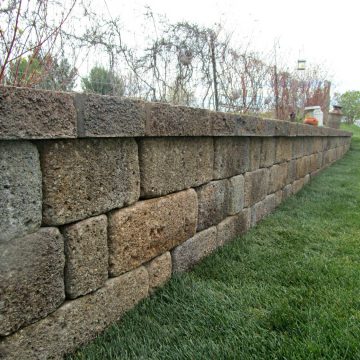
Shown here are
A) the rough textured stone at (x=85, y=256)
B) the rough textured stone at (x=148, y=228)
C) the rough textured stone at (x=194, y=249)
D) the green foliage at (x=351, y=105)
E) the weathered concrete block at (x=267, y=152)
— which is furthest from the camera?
the green foliage at (x=351, y=105)

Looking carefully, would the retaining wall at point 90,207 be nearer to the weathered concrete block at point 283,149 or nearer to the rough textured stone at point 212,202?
the rough textured stone at point 212,202

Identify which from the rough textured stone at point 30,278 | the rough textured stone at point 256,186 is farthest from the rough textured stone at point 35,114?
the rough textured stone at point 256,186

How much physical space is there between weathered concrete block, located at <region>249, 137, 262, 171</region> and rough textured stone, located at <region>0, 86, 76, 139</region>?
93.7 inches

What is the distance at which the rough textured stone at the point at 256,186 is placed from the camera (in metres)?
3.52

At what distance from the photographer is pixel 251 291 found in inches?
86.7

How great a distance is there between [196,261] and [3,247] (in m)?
1.59

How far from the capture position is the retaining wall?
1333 mm

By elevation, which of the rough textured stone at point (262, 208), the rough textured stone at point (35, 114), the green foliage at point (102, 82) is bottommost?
the rough textured stone at point (262, 208)

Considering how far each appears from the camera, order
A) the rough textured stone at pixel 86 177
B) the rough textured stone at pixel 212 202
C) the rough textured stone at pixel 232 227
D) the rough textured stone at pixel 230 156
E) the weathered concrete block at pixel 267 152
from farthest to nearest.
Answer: the weathered concrete block at pixel 267 152 → the rough textured stone at pixel 232 227 → the rough textured stone at pixel 230 156 → the rough textured stone at pixel 212 202 → the rough textured stone at pixel 86 177

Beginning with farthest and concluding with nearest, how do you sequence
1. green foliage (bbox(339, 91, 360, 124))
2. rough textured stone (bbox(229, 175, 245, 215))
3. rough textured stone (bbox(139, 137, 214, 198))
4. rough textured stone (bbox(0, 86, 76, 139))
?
1. green foliage (bbox(339, 91, 360, 124))
2. rough textured stone (bbox(229, 175, 245, 215))
3. rough textured stone (bbox(139, 137, 214, 198))
4. rough textured stone (bbox(0, 86, 76, 139))

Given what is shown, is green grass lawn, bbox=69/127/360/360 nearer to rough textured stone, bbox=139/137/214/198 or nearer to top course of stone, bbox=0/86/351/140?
rough textured stone, bbox=139/137/214/198

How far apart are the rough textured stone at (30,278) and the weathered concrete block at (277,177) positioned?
318cm

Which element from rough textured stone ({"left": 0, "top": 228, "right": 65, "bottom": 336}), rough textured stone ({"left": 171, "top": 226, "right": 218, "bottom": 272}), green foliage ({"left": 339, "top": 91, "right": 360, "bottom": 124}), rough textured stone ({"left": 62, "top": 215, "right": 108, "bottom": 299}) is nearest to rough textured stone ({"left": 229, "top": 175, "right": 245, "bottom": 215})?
rough textured stone ({"left": 171, "top": 226, "right": 218, "bottom": 272})

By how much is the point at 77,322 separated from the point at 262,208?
2.76 meters
